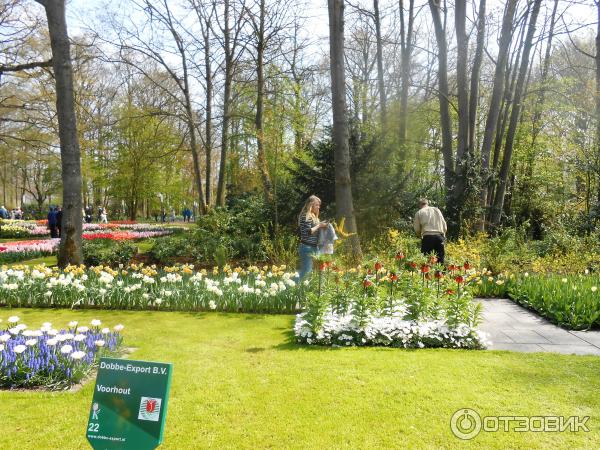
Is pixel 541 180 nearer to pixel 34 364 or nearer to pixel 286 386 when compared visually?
pixel 286 386

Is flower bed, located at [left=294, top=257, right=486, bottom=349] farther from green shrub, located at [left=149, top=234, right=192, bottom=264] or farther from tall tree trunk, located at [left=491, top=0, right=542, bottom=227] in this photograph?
tall tree trunk, located at [left=491, top=0, right=542, bottom=227]

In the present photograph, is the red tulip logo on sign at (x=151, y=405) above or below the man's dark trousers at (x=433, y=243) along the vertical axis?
below

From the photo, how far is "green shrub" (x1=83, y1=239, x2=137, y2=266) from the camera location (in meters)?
10.6

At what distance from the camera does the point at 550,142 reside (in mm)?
18906

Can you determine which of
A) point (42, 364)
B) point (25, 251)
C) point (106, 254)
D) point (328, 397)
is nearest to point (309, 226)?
point (328, 397)

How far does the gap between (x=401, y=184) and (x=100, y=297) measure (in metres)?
8.88

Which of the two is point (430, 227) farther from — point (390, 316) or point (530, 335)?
point (390, 316)

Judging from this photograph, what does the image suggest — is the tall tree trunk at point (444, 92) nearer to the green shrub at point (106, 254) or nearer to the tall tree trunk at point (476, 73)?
the tall tree trunk at point (476, 73)

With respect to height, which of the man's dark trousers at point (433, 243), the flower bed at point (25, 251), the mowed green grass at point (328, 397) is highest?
the man's dark trousers at point (433, 243)

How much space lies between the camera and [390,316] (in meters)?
5.70

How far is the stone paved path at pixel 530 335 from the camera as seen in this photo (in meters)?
5.20

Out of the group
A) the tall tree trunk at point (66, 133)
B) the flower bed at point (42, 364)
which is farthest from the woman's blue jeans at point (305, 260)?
the tall tree trunk at point (66, 133)

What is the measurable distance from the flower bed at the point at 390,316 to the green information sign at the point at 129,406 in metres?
3.16

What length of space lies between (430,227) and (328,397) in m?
5.63
